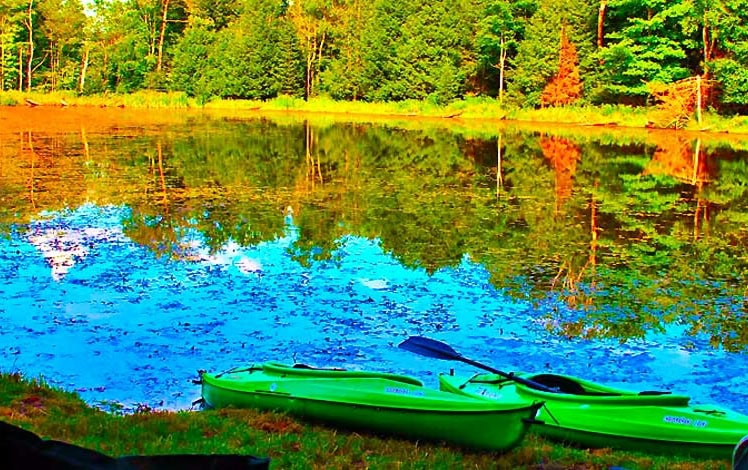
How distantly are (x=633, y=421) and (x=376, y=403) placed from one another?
1.86m

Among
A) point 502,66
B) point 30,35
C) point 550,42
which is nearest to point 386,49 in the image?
point 502,66

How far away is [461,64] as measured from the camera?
185 ft

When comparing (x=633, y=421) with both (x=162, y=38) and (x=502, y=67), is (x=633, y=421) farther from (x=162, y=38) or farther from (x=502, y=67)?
(x=162, y=38)

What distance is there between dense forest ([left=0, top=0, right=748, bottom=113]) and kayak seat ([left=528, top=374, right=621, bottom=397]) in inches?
1505

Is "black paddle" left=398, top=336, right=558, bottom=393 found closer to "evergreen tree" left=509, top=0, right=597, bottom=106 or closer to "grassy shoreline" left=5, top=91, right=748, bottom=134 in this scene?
"grassy shoreline" left=5, top=91, right=748, bottom=134

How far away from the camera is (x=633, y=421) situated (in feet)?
19.1

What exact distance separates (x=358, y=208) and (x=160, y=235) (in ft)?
15.9

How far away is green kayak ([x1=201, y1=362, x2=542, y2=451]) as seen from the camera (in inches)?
209

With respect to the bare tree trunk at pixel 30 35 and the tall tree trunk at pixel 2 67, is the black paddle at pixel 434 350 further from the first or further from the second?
the tall tree trunk at pixel 2 67

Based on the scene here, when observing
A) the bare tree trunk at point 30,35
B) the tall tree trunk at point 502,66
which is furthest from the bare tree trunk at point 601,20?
the bare tree trunk at point 30,35

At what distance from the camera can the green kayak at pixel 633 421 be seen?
18.6 feet

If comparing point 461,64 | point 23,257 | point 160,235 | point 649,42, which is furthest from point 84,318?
point 461,64

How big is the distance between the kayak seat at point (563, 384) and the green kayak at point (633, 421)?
116 millimetres

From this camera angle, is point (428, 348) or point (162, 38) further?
point (162, 38)
